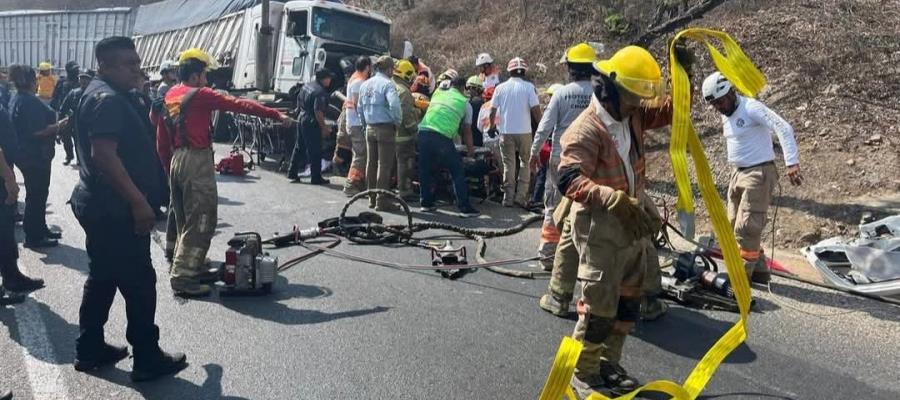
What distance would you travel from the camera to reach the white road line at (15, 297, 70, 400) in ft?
12.3

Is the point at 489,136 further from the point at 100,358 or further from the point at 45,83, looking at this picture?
the point at 45,83

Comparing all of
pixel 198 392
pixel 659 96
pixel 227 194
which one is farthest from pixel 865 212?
pixel 227 194

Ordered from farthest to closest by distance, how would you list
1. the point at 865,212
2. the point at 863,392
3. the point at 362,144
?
the point at 362,144, the point at 865,212, the point at 863,392

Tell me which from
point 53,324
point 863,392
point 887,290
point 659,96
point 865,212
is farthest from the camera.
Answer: point 865,212

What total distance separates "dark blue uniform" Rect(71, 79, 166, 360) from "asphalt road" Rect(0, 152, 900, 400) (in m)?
0.30

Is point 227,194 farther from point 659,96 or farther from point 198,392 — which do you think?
point 659,96

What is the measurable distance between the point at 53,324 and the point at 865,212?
25.2ft

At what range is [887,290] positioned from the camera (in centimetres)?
533

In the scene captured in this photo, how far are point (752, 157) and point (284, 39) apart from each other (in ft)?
34.6

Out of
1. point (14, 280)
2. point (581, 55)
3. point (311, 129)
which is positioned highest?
point (581, 55)

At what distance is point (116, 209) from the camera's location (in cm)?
381

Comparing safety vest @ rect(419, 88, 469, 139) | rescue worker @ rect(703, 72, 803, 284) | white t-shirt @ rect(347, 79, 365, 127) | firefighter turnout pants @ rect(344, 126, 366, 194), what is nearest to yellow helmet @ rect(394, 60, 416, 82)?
white t-shirt @ rect(347, 79, 365, 127)

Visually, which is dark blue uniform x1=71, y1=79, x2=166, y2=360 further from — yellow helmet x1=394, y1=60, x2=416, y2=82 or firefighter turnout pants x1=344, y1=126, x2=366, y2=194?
firefighter turnout pants x1=344, y1=126, x2=366, y2=194

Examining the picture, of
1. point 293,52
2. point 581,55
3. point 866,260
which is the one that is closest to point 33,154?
point 581,55
